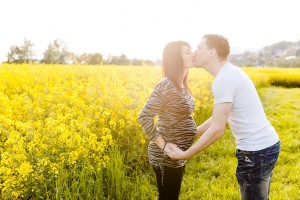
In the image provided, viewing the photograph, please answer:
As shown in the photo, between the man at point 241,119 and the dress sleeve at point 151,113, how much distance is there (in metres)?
0.34

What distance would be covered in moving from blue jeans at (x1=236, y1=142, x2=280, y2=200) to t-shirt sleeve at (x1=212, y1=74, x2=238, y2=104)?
46 cm

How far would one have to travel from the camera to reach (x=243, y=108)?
2809mm

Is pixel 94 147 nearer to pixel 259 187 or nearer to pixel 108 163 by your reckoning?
pixel 108 163

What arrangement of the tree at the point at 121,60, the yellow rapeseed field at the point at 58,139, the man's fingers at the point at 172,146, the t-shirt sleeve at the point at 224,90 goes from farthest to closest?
the tree at the point at 121,60 < the yellow rapeseed field at the point at 58,139 < the man's fingers at the point at 172,146 < the t-shirt sleeve at the point at 224,90

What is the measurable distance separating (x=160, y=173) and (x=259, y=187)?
0.87 metres

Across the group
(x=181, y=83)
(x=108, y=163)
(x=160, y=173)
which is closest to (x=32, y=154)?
(x=108, y=163)

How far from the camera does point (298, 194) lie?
5.49 metres

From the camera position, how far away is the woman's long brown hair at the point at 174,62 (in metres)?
3.22

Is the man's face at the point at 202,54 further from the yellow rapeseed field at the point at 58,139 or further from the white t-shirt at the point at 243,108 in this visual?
the yellow rapeseed field at the point at 58,139

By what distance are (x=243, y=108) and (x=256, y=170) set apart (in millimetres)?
486

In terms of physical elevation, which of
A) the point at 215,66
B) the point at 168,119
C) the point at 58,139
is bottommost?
the point at 58,139

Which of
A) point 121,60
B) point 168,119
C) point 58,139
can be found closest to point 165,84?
point 168,119

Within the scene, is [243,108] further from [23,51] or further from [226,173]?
[23,51]

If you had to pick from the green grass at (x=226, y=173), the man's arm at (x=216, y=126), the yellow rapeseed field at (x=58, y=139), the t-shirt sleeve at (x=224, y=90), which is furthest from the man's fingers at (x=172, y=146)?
the green grass at (x=226, y=173)
